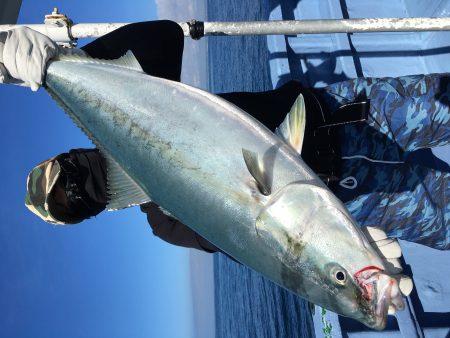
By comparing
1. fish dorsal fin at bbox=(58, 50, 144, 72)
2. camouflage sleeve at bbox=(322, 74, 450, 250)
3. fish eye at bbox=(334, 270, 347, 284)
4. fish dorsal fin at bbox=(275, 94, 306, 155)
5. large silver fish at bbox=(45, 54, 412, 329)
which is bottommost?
camouflage sleeve at bbox=(322, 74, 450, 250)

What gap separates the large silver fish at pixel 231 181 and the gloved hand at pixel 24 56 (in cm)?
13

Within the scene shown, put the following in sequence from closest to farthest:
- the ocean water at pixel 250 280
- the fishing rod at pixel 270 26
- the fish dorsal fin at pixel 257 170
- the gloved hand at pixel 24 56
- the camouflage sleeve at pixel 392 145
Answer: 1. the fish dorsal fin at pixel 257 170
2. the gloved hand at pixel 24 56
3. the camouflage sleeve at pixel 392 145
4. the fishing rod at pixel 270 26
5. the ocean water at pixel 250 280

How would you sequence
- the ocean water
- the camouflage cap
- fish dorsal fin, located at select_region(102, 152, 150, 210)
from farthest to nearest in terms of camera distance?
the ocean water
the camouflage cap
fish dorsal fin, located at select_region(102, 152, 150, 210)

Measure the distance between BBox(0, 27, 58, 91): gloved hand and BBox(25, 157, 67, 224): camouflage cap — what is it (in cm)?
40

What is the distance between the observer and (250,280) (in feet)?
46.8

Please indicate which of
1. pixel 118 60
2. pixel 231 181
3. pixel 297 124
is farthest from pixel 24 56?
pixel 297 124

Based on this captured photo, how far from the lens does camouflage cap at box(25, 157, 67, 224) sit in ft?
6.31

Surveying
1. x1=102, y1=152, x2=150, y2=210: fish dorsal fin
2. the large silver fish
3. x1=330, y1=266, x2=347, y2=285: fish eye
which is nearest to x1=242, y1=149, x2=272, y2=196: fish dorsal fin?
the large silver fish

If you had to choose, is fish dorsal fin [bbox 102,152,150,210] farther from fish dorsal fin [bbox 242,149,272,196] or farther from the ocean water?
the ocean water

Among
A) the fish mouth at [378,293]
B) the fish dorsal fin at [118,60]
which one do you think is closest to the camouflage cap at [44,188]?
the fish dorsal fin at [118,60]

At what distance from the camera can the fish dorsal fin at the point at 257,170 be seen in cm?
131

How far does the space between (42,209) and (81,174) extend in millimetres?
257

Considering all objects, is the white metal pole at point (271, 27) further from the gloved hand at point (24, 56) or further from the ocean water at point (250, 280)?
the ocean water at point (250, 280)

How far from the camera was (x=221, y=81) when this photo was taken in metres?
18.8
